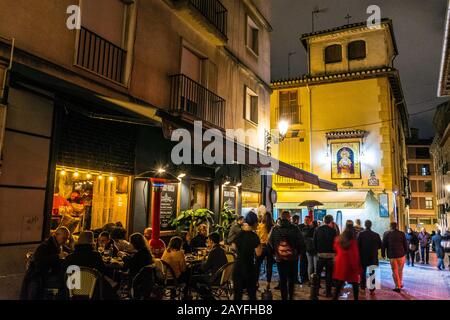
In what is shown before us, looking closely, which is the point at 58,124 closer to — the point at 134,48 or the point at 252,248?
the point at 134,48

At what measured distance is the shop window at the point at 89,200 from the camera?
957cm

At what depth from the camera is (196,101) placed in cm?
1212

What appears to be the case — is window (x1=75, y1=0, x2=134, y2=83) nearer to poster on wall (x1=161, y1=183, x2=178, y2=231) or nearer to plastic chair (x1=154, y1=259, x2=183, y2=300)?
poster on wall (x1=161, y1=183, x2=178, y2=231)

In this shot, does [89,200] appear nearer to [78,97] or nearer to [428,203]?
[78,97]

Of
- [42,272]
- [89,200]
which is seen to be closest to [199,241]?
[89,200]

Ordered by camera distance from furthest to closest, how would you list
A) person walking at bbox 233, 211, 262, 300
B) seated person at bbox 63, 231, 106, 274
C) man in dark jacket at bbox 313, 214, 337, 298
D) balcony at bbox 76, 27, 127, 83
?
man in dark jacket at bbox 313, 214, 337, 298, balcony at bbox 76, 27, 127, 83, person walking at bbox 233, 211, 262, 300, seated person at bbox 63, 231, 106, 274

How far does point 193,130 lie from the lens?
8.59 m

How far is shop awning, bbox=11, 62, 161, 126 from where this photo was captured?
612 centimetres

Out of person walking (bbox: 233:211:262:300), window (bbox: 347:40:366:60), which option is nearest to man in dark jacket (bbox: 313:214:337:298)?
person walking (bbox: 233:211:262:300)

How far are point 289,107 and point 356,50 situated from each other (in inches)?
222

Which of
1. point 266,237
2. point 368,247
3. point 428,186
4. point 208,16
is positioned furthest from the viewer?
point 428,186

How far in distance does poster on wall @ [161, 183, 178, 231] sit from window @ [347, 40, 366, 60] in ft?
60.5

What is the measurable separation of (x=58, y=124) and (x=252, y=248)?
4.57m
